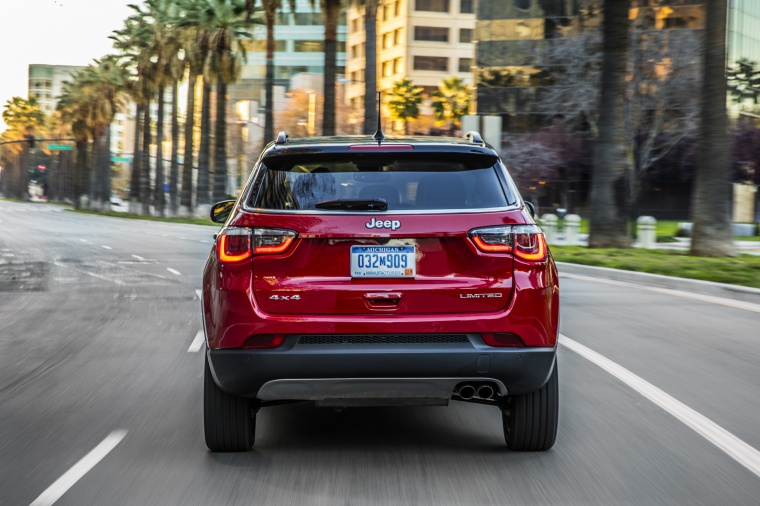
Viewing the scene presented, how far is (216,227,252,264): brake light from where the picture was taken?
5.18 m

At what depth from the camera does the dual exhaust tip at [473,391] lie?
524 cm

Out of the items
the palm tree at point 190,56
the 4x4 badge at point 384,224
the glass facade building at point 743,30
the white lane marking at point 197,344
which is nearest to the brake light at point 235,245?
the 4x4 badge at point 384,224

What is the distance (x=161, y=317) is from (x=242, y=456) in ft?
24.7

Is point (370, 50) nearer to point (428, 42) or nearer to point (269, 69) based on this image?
point (269, 69)

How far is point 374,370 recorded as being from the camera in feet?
16.5

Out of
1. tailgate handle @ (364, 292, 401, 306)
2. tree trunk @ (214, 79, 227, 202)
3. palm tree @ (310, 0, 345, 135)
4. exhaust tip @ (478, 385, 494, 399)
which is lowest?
exhaust tip @ (478, 385, 494, 399)

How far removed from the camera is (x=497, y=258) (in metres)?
5.17

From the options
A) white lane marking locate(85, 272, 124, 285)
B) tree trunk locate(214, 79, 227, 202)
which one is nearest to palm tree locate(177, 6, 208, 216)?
tree trunk locate(214, 79, 227, 202)

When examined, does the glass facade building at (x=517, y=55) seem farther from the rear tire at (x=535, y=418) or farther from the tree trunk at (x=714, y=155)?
the rear tire at (x=535, y=418)

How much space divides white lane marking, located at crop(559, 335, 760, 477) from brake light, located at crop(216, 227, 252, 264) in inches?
108

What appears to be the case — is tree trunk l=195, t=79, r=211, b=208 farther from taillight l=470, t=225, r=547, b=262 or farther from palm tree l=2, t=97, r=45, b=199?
palm tree l=2, t=97, r=45, b=199

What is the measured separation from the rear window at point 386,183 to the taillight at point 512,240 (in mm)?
139

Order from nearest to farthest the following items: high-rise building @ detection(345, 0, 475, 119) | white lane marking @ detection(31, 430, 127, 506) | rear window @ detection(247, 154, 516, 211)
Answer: white lane marking @ detection(31, 430, 127, 506) < rear window @ detection(247, 154, 516, 211) < high-rise building @ detection(345, 0, 475, 119)

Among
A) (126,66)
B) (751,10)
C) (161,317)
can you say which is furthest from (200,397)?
(126,66)
